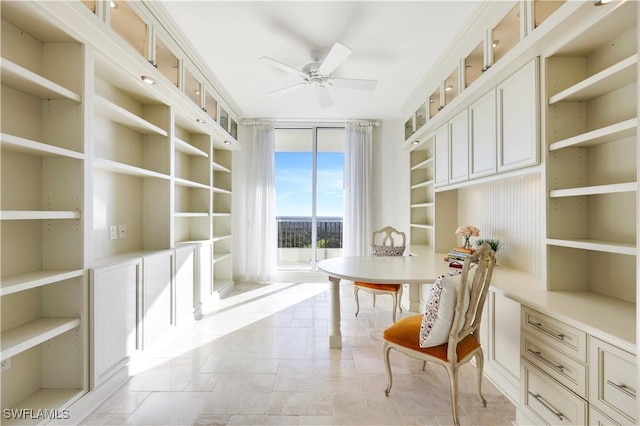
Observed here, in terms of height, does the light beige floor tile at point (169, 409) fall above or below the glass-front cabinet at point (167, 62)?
below

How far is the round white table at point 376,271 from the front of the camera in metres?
2.19

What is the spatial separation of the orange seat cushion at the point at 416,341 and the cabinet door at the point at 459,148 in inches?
62.2

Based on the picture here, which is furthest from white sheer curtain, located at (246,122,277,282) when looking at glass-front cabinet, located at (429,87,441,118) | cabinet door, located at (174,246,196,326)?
glass-front cabinet, located at (429,87,441,118)

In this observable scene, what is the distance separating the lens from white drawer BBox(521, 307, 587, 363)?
4.47ft

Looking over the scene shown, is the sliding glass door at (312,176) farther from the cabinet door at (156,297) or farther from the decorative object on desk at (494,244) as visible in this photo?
the decorative object on desk at (494,244)

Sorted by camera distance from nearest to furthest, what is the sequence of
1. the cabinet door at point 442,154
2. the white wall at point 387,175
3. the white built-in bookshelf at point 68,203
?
the white built-in bookshelf at point 68,203 < the cabinet door at point 442,154 < the white wall at point 387,175

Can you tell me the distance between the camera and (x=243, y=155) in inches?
206

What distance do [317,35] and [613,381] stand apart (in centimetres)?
306

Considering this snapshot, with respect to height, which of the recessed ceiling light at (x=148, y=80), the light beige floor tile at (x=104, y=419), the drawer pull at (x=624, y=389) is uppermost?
the recessed ceiling light at (x=148, y=80)

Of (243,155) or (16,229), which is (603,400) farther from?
(243,155)

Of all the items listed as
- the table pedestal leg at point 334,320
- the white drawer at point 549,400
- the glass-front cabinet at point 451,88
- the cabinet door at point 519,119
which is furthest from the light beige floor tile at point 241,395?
the glass-front cabinet at point 451,88

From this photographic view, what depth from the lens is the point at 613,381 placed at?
4.02ft

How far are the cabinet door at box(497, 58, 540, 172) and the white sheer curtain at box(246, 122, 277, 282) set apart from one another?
3.69 m

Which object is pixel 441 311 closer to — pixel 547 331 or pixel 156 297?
pixel 547 331
